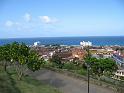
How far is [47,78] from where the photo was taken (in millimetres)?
25188

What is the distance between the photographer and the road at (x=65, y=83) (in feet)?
62.6

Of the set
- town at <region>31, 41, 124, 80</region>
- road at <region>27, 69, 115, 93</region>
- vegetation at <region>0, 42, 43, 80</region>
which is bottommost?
town at <region>31, 41, 124, 80</region>

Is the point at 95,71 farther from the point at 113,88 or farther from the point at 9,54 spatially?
A: the point at 113,88

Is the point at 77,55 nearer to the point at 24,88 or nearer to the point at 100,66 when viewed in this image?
the point at 100,66

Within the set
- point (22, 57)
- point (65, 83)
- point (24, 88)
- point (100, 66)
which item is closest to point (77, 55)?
point (100, 66)

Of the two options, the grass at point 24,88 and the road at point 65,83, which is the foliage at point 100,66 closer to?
the road at point 65,83

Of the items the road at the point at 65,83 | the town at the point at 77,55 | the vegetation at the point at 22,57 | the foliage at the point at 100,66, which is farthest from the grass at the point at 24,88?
the town at the point at 77,55

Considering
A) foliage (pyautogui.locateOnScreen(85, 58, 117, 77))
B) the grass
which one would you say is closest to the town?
foliage (pyautogui.locateOnScreen(85, 58, 117, 77))

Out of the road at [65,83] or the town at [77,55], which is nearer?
the road at [65,83]

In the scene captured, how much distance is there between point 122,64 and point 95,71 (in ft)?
134

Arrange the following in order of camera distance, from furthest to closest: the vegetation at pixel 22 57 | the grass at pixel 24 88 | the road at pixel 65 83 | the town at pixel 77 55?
A: the town at pixel 77 55 < the vegetation at pixel 22 57 < the road at pixel 65 83 < the grass at pixel 24 88

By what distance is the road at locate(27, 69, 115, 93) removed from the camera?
1909 cm

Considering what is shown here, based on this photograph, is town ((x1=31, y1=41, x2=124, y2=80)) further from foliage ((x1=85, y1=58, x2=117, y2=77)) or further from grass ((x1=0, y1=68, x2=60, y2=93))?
grass ((x1=0, y1=68, x2=60, y2=93))

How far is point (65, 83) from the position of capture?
21.9 meters
